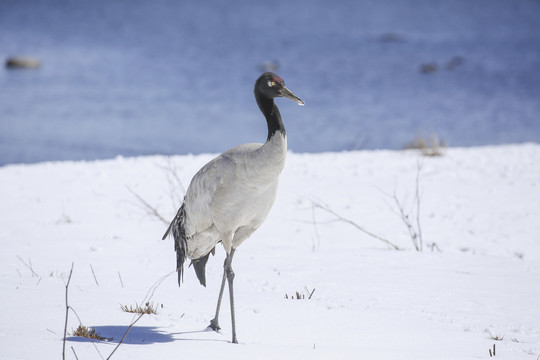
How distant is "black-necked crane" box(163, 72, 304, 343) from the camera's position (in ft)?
14.8

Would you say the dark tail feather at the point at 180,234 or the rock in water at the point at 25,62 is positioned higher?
the rock in water at the point at 25,62

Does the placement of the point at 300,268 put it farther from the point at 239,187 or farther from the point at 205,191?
the point at 239,187

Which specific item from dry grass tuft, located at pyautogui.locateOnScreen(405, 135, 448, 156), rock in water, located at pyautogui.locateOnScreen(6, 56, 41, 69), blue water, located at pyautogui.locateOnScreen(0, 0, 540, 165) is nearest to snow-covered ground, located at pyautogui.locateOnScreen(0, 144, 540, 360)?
dry grass tuft, located at pyautogui.locateOnScreen(405, 135, 448, 156)

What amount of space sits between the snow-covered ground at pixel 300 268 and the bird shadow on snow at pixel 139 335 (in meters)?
0.02

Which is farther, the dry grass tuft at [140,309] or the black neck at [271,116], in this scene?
the dry grass tuft at [140,309]

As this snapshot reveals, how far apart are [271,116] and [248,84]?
27.8 metres

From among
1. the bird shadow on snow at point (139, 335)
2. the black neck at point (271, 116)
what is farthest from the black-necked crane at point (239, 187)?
the bird shadow on snow at point (139, 335)

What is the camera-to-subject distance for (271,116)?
4.73m

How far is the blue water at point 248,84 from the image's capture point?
21906mm

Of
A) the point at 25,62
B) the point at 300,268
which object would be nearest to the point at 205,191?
the point at 300,268

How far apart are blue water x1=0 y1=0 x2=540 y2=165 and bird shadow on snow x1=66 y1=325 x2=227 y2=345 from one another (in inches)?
474

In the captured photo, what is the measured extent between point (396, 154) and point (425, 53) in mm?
33184

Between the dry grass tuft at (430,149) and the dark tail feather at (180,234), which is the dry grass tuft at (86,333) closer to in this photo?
the dark tail feather at (180,234)

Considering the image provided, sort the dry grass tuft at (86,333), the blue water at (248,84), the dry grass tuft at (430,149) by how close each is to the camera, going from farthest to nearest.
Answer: the blue water at (248,84) < the dry grass tuft at (430,149) < the dry grass tuft at (86,333)
